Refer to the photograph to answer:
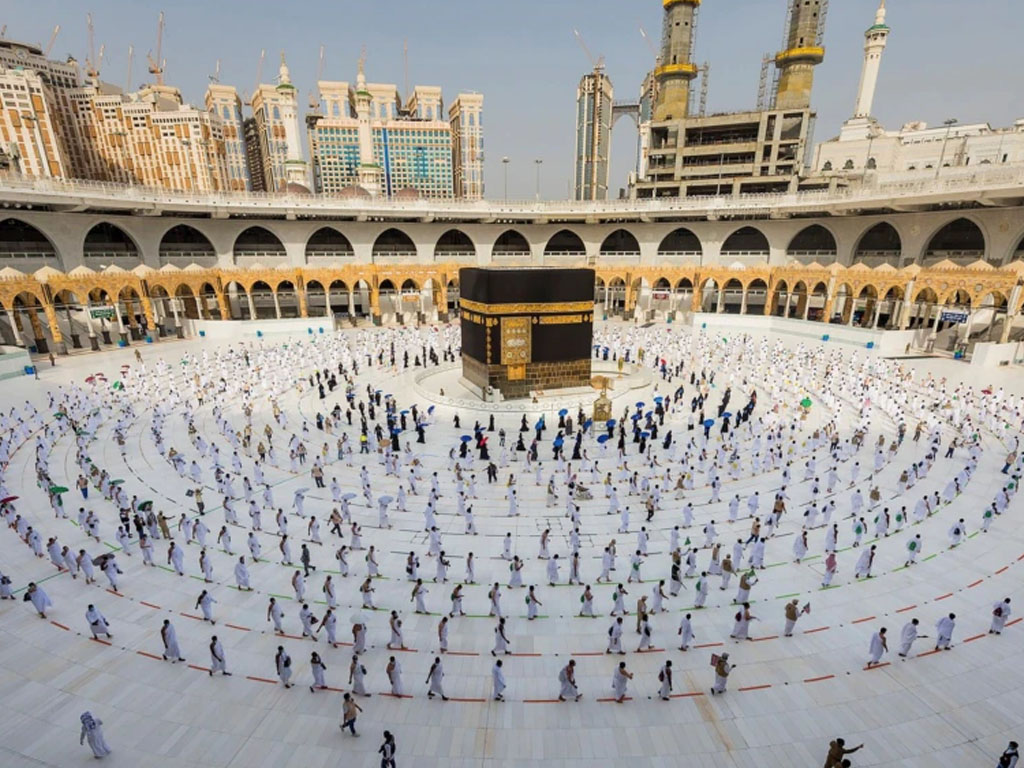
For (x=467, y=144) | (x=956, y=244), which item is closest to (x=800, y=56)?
(x=956, y=244)

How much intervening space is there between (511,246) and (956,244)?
33.7 meters

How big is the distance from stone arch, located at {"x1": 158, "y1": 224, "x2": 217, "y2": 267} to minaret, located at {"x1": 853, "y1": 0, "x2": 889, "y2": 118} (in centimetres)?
6740

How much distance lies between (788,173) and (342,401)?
50.3 m

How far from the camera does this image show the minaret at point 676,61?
52812 millimetres

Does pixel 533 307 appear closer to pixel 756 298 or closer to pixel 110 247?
pixel 756 298

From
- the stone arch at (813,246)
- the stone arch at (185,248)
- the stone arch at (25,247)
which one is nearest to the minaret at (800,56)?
the stone arch at (813,246)

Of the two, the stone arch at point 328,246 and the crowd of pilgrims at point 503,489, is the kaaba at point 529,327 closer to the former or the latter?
the crowd of pilgrims at point 503,489

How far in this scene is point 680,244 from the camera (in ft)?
155

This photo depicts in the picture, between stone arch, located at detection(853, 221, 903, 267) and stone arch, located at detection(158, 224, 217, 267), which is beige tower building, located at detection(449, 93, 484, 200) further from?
stone arch, located at detection(853, 221, 903, 267)

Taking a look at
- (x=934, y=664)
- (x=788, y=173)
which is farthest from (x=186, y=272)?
(x=788, y=173)

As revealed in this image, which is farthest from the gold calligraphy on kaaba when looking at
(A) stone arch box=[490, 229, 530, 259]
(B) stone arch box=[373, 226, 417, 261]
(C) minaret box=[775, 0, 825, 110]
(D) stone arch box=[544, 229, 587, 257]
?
(C) minaret box=[775, 0, 825, 110]

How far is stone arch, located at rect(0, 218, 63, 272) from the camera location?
107 feet

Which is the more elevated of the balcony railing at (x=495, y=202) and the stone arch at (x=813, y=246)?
the balcony railing at (x=495, y=202)

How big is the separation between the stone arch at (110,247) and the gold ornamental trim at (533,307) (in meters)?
30.7
